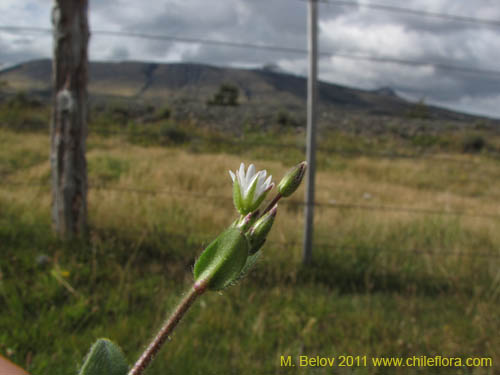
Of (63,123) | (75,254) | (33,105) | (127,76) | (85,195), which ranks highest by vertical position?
(127,76)

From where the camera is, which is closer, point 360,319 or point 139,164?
point 360,319

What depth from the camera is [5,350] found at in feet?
5.82

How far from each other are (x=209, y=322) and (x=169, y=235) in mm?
1025

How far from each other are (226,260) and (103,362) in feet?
0.53

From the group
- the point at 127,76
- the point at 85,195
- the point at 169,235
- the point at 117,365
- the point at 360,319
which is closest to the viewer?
the point at 117,365

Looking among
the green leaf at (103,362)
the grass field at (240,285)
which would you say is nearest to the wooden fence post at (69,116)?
the grass field at (240,285)

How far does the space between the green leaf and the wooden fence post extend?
2638 mm

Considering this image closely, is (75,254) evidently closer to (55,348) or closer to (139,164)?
(55,348)

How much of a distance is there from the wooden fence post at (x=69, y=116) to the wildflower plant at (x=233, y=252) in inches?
104

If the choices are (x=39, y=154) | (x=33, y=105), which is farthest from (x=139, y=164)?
(x=33, y=105)

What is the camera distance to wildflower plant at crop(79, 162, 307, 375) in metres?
0.38

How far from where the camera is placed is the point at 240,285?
106 inches

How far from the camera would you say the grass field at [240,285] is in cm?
201

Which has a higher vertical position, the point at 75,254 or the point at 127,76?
the point at 127,76
